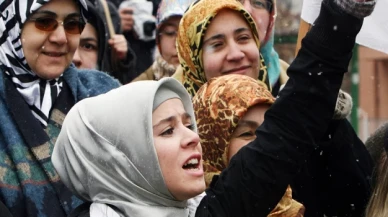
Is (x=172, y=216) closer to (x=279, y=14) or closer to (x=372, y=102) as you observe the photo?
(x=372, y=102)

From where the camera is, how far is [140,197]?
3.99 m

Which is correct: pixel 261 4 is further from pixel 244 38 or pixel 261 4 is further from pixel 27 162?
pixel 27 162

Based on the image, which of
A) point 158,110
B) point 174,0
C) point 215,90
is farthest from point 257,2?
point 158,110

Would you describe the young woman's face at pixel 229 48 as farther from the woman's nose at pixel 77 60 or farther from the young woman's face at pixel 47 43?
the woman's nose at pixel 77 60

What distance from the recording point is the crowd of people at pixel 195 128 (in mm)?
3941

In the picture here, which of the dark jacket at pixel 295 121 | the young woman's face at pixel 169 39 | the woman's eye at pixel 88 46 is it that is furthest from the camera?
the young woman's face at pixel 169 39

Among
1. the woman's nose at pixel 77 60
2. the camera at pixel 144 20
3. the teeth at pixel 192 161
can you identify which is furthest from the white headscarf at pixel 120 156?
the camera at pixel 144 20

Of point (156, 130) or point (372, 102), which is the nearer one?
point (156, 130)

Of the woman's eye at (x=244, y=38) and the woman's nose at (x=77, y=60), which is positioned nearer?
the woman's eye at (x=244, y=38)

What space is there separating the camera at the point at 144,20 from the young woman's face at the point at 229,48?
8.61 feet

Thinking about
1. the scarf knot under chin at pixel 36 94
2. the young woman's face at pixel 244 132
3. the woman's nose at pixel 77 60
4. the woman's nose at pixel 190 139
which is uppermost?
the woman's nose at pixel 190 139

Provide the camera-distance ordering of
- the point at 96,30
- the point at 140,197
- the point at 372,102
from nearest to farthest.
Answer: the point at 140,197 < the point at 96,30 < the point at 372,102

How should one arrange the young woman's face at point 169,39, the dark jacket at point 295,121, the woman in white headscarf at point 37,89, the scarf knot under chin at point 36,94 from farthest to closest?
the young woman's face at point 169,39 → the scarf knot under chin at point 36,94 → the woman in white headscarf at point 37,89 → the dark jacket at point 295,121

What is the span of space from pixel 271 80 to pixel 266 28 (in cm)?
27
